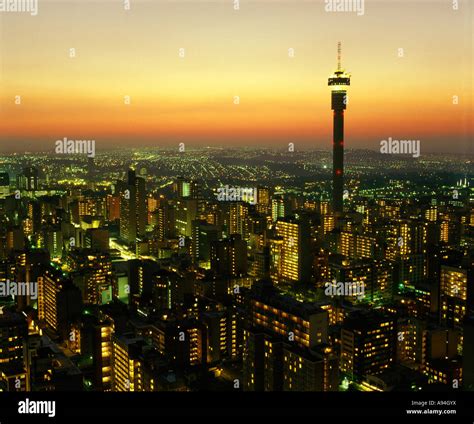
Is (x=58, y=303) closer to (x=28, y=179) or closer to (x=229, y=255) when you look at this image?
(x=28, y=179)

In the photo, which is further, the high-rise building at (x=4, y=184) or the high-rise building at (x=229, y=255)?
the high-rise building at (x=229, y=255)

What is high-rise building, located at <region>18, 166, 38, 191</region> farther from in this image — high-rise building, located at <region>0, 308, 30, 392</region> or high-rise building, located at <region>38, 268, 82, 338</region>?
high-rise building, located at <region>0, 308, 30, 392</region>

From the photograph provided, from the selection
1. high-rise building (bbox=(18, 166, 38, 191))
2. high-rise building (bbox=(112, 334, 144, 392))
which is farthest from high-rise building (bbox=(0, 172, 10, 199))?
high-rise building (bbox=(112, 334, 144, 392))

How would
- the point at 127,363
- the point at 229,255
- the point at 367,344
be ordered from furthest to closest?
the point at 229,255
the point at 367,344
the point at 127,363

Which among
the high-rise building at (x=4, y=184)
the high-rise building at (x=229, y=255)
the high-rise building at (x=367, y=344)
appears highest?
the high-rise building at (x=4, y=184)

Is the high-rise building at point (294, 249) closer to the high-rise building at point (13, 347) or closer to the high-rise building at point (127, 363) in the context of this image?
the high-rise building at point (127, 363)

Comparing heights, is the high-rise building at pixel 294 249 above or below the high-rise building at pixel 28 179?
below

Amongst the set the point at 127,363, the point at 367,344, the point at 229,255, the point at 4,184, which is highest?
the point at 4,184

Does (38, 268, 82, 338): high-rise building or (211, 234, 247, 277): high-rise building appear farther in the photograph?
(211, 234, 247, 277): high-rise building

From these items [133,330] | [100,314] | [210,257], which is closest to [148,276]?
[210,257]

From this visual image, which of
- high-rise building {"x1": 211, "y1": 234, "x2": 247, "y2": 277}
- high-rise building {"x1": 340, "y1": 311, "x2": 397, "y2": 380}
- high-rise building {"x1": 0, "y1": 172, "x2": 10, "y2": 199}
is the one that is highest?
high-rise building {"x1": 0, "y1": 172, "x2": 10, "y2": 199}

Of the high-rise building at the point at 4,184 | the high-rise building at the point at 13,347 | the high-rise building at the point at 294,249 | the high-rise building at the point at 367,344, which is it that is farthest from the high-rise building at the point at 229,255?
the high-rise building at the point at 13,347

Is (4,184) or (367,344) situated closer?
(367,344)

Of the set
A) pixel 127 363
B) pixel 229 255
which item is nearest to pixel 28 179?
pixel 127 363
